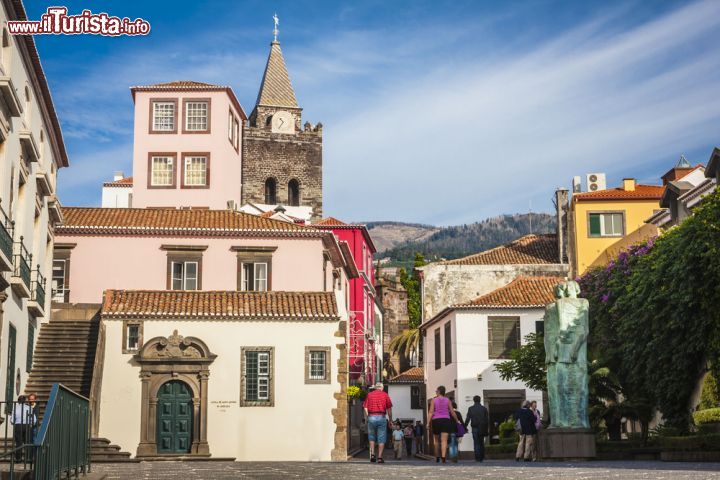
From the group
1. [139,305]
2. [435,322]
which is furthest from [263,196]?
[139,305]

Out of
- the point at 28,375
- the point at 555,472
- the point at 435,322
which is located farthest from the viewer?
the point at 435,322

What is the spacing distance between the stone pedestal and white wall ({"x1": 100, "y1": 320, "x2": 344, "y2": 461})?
1144cm

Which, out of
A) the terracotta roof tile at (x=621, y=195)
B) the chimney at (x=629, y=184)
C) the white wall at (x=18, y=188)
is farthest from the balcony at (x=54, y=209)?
the chimney at (x=629, y=184)

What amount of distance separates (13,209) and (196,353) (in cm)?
969

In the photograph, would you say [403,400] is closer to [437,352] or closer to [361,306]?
[361,306]

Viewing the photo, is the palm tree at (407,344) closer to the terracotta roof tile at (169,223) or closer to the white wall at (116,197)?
the white wall at (116,197)

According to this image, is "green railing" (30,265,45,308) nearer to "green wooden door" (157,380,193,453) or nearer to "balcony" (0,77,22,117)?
"green wooden door" (157,380,193,453)

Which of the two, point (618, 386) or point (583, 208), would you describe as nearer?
point (618, 386)

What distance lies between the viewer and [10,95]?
22.2m

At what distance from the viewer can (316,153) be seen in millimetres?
86125

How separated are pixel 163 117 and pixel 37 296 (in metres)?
26.9

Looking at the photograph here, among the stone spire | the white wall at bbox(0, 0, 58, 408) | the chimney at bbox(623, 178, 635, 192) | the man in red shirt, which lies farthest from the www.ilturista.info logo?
the stone spire

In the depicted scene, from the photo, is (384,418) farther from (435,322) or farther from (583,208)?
(583,208)

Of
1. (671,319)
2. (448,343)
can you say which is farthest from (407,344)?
(671,319)
